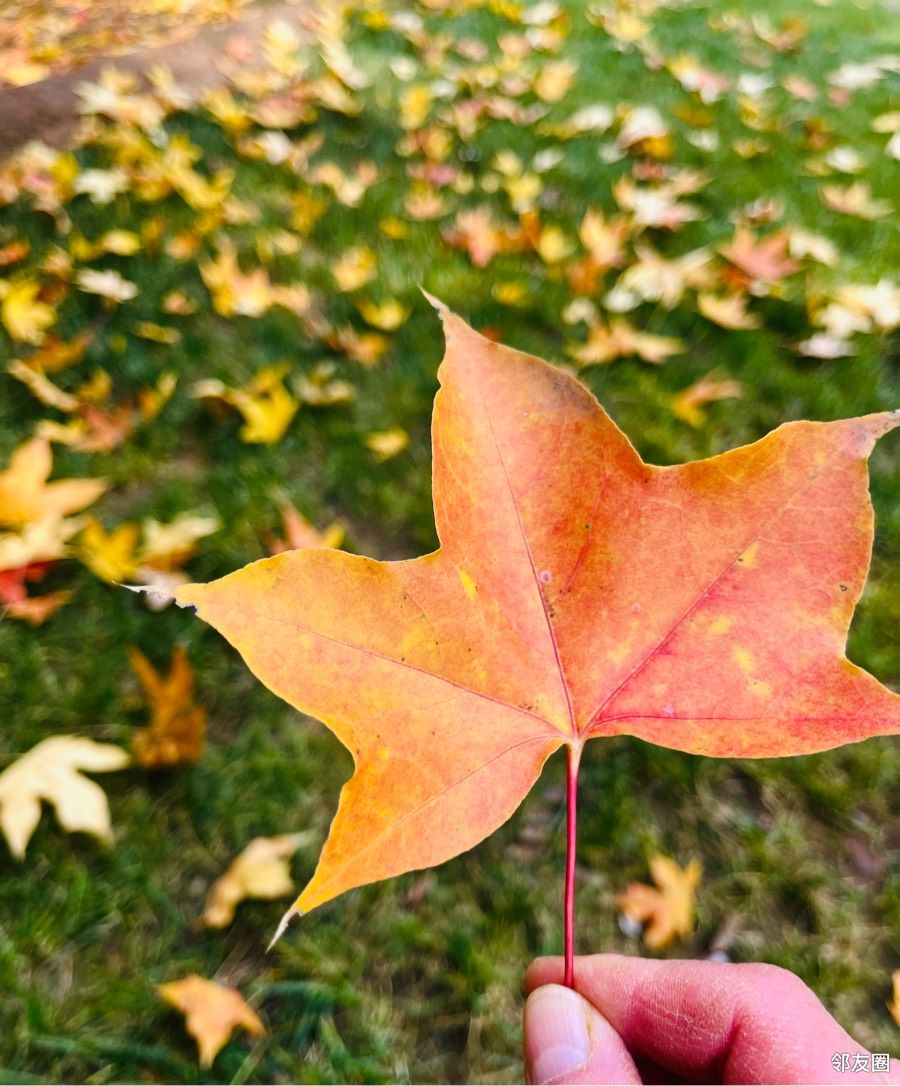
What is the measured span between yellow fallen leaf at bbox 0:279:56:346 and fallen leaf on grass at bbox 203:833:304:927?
1.30 metres

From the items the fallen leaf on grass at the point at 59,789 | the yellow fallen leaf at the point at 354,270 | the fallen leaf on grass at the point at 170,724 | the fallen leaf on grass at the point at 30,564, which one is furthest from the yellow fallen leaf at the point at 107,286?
the fallen leaf on grass at the point at 59,789

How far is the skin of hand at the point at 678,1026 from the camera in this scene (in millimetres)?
655

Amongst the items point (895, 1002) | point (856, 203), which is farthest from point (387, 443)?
point (856, 203)

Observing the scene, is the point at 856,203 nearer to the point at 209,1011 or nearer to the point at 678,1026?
the point at 678,1026

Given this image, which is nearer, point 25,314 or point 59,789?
point 59,789

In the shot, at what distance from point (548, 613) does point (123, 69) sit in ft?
9.93

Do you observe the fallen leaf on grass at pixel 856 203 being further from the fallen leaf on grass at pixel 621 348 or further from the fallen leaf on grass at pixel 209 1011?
the fallen leaf on grass at pixel 209 1011

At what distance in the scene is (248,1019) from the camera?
102cm

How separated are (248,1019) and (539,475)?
0.90m

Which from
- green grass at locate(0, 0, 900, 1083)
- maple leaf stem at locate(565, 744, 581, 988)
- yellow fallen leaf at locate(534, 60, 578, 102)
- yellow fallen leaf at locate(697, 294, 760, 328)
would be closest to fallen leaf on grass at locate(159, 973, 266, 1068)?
green grass at locate(0, 0, 900, 1083)

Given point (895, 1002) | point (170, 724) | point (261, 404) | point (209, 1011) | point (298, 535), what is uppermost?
point (261, 404)

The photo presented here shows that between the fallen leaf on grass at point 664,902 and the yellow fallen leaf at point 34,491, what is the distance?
1.14m

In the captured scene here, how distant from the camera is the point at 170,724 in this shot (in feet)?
4.02

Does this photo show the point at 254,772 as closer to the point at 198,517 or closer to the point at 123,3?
the point at 198,517
